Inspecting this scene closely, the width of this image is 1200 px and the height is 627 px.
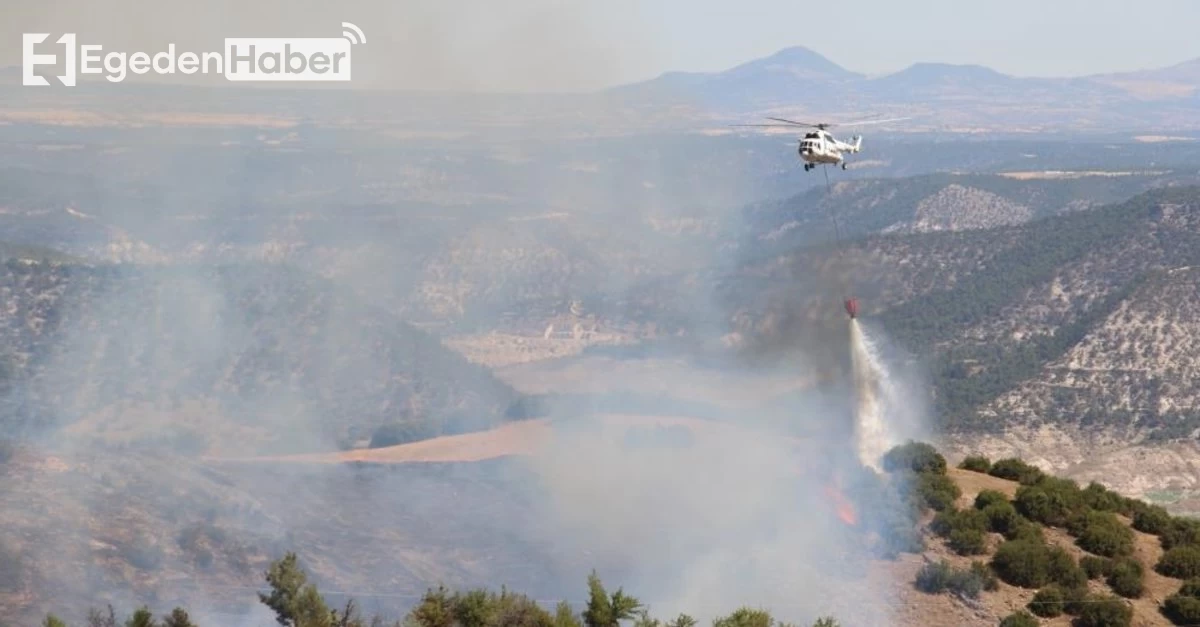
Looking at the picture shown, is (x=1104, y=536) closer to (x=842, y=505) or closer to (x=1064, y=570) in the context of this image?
(x=1064, y=570)

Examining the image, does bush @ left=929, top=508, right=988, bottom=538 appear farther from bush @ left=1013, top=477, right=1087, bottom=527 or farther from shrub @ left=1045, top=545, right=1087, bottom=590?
shrub @ left=1045, top=545, right=1087, bottom=590

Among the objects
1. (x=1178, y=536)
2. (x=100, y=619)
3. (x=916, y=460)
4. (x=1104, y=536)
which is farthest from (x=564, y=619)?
(x=1178, y=536)

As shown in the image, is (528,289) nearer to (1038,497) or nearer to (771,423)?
(771,423)

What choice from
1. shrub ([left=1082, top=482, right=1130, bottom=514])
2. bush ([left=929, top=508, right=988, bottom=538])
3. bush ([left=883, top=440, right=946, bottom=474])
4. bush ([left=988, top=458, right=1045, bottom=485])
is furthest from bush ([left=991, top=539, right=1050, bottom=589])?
bush ([left=988, top=458, right=1045, bottom=485])

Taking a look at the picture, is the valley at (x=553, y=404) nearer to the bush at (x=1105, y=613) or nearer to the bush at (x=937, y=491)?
the bush at (x=937, y=491)

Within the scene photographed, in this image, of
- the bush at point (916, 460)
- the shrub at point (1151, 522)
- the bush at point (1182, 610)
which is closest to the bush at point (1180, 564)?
the bush at point (1182, 610)

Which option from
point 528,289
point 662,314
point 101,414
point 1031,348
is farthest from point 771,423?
point 528,289

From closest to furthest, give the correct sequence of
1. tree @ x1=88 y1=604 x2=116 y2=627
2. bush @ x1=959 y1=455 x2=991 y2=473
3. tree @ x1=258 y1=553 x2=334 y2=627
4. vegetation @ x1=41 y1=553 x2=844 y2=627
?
vegetation @ x1=41 y1=553 x2=844 y2=627, tree @ x1=88 y1=604 x2=116 y2=627, tree @ x1=258 y1=553 x2=334 y2=627, bush @ x1=959 y1=455 x2=991 y2=473
